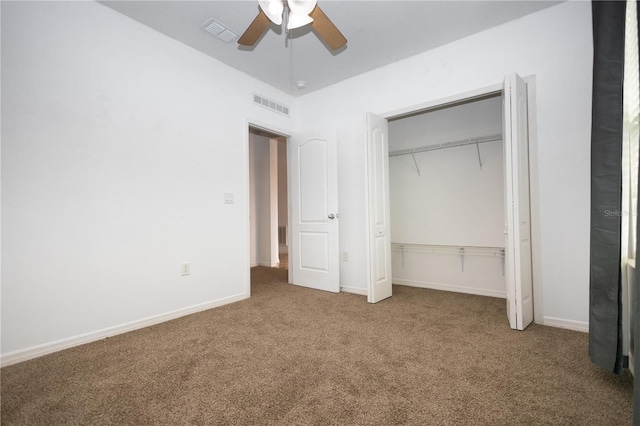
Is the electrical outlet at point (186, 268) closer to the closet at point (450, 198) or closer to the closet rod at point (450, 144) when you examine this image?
the closet at point (450, 198)

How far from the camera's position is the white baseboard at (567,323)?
2381 millimetres

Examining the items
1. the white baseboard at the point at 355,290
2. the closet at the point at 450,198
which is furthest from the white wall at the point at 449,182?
the white baseboard at the point at 355,290

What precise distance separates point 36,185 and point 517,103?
3.65 m

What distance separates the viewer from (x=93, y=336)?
2.32 m

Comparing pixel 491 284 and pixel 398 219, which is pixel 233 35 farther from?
pixel 491 284

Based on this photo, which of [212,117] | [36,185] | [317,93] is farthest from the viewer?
[317,93]

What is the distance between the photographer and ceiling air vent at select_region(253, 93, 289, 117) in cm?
375

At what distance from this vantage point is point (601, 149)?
5.37 feet

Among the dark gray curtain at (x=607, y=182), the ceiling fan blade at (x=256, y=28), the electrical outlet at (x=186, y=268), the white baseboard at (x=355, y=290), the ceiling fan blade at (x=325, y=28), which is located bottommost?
the white baseboard at (x=355, y=290)

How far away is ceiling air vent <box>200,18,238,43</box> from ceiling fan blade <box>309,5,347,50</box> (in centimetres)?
121

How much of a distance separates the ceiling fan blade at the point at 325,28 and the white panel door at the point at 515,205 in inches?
A: 56.5

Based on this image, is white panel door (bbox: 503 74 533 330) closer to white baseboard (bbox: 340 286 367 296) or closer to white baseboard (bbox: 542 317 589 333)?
white baseboard (bbox: 542 317 589 333)

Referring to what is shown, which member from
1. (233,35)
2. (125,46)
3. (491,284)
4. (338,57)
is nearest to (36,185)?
(125,46)

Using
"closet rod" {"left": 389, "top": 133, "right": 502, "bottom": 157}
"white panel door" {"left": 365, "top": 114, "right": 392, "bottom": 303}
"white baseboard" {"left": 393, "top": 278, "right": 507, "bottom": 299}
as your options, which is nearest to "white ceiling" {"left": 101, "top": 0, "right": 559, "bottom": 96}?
"white panel door" {"left": 365, "top": 114, "right": 392, "bottom": 303}
